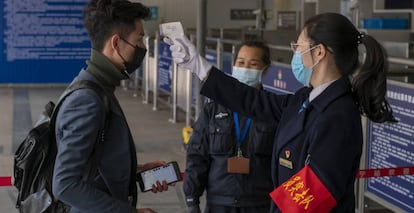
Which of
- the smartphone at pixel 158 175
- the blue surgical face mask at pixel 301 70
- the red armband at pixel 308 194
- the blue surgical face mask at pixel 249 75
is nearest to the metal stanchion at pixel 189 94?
the blue surgical face mask at pixel 249 75

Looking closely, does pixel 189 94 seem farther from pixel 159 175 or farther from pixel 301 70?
pixel 301 70

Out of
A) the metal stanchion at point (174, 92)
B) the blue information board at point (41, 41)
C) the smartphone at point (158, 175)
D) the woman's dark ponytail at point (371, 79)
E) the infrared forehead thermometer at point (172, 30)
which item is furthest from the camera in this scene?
the blue information board at point (41, 41)

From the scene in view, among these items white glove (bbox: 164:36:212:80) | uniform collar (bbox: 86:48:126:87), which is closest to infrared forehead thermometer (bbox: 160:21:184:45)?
white glove (bbox: 164:36:212:80)

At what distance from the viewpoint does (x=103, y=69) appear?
2.31m

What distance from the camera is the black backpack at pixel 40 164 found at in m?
2.26

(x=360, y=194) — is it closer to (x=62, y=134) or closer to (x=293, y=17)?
(x=62, y=134)

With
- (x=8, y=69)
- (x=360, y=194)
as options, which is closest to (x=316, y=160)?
(x=360, y=194)

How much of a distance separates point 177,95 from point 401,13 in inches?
146

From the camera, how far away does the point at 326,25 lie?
2256 millimetres

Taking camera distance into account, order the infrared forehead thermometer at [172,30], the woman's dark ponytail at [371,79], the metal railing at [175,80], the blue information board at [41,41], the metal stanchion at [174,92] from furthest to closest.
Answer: the blue information board at [41,41]
the metal stanchion at [174,92]
the metal railing at [175,80]
the infrared forehead thermometer at [172,30]
the woman's dark ponytail at [371,79]

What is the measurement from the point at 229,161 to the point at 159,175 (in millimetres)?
669

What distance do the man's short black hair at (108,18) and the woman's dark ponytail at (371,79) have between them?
76 centimetres

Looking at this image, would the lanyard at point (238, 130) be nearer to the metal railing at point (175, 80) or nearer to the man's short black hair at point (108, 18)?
the man's short black hair at point (108, 18)

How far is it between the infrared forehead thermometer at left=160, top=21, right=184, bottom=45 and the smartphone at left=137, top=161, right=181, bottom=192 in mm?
506
